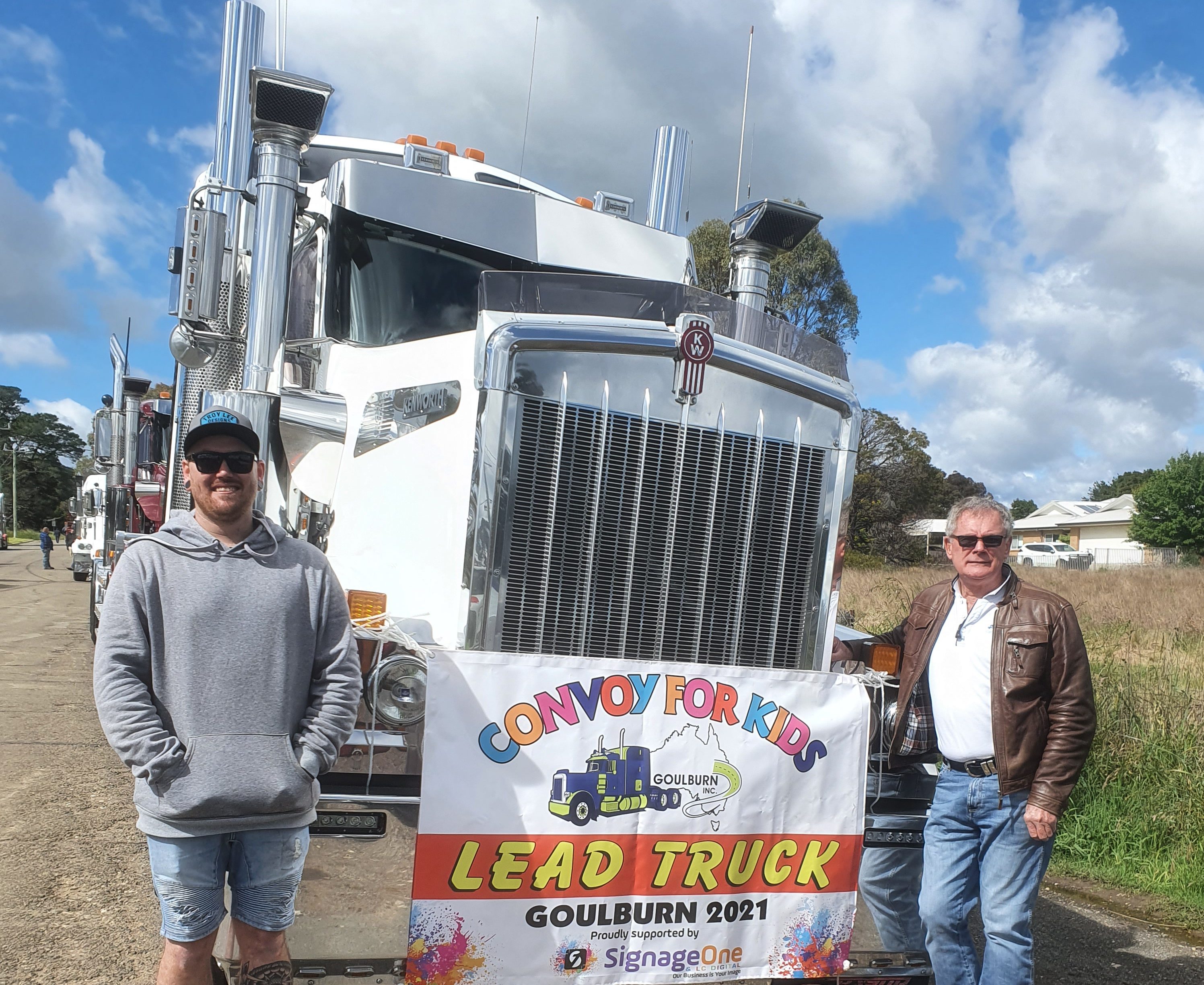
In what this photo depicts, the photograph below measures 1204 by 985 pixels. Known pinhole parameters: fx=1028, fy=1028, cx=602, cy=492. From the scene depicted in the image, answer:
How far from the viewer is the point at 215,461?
8.85 feet

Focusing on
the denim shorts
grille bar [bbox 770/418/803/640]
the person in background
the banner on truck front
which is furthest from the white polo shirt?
the person in background

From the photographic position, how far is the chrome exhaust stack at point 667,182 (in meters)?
6.62

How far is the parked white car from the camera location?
3441 cm

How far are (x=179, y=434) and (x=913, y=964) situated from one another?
13.2 ft

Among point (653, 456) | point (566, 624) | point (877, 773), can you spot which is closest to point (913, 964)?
point (877, 773)

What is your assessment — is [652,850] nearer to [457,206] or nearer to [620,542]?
[620,542]

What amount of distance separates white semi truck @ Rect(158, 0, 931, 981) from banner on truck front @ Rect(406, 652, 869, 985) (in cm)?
14

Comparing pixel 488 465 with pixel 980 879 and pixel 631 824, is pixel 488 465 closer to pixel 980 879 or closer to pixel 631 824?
pixel 631 824

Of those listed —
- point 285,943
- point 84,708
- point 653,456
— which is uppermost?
point 653,456

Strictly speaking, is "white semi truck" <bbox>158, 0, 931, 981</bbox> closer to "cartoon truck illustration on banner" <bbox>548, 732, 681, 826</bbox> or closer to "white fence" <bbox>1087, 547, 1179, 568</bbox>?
"cartoon truck illustration on banner" <bbox>548, 732, 681, 826</bbox>

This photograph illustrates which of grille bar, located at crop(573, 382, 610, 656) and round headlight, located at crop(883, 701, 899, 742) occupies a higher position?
grille bar, located at crop(573, 382, 610, 656)

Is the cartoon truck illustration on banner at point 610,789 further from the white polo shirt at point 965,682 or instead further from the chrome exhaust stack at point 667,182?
the chrome exhaust stack at point 667,182

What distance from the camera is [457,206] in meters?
5.02

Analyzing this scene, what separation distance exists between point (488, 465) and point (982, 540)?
5.52 ft
